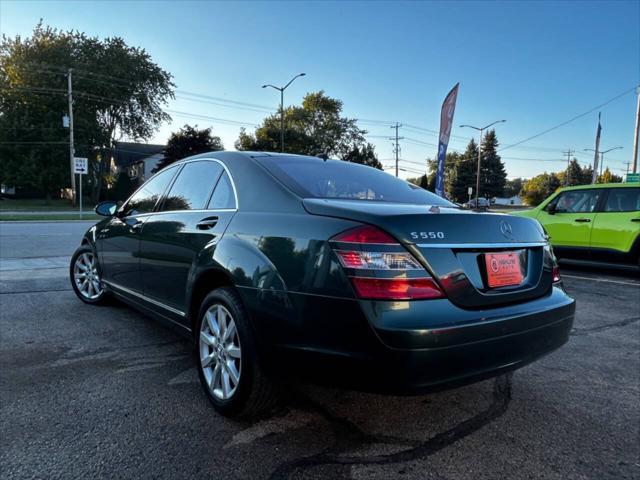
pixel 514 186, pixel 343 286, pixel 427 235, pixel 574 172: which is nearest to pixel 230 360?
pixel 343 286

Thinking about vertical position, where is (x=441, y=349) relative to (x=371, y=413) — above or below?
above

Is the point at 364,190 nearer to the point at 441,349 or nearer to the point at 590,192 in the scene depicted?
the point at 441,349

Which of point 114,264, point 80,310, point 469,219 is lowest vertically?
point 80,310

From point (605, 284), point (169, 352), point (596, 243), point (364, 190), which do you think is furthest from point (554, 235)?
point (169, 352)

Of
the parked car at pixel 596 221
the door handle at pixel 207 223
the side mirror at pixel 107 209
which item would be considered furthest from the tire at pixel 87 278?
the parked car at pixel 596 221

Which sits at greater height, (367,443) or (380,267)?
(380,267)

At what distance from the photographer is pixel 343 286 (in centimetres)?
198

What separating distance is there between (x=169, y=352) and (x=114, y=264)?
3.85 ft

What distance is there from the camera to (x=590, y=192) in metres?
8.32

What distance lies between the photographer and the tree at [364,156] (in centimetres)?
6116

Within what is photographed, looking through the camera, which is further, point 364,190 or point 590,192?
point 590,192

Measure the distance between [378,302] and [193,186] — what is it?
202cm

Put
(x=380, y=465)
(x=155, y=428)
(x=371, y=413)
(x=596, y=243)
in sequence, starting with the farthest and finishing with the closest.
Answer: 1. (x=596, y=243)
2. (x=371, y=413)
3. (x=155, y=428)
4. (x=380, y=465)

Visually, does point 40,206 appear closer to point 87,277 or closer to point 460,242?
point 87,277
